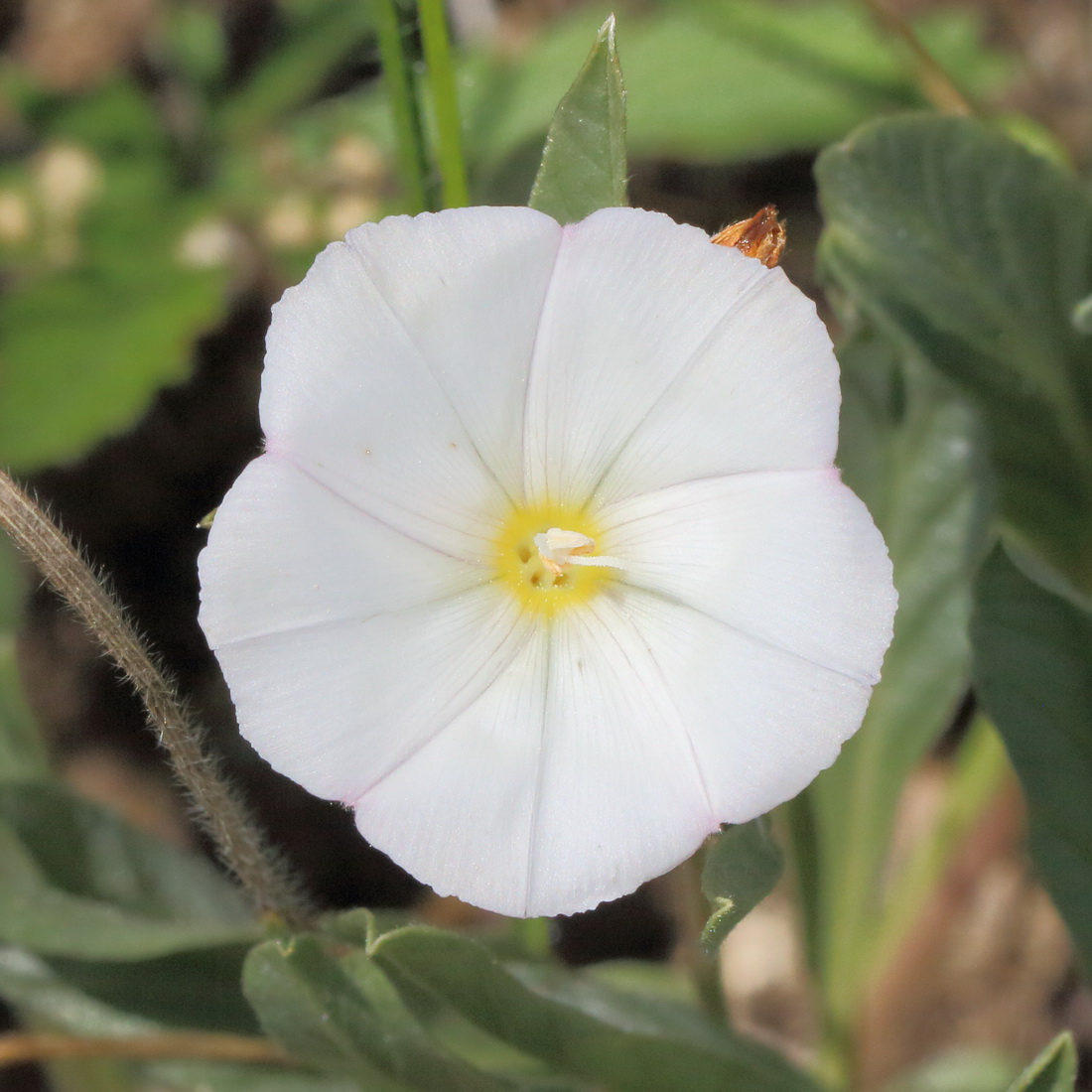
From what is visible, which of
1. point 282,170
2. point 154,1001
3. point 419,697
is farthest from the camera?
point 282,170

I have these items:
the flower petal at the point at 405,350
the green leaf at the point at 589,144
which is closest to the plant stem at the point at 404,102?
the green leaf at the point at 589,144

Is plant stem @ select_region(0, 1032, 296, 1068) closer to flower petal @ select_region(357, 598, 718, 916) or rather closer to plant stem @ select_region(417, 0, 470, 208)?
flower petal @ select_region(357, 598, 718, 916)

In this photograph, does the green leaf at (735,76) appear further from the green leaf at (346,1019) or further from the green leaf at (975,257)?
the green leaf at (346,1019)

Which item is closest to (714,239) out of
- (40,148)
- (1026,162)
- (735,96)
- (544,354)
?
(544,354)

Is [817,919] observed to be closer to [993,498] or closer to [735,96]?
[993,498]

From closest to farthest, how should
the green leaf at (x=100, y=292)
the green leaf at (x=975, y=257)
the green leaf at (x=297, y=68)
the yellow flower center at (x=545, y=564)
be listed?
the yellow flower center at (x=545, y=564) → the green leaf at (x=975, y=257) → the green leaf at (x=100, y=292) → the green leaf at (x=297, y=68)

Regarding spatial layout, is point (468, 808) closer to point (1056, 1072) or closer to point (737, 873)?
point (737, 873)

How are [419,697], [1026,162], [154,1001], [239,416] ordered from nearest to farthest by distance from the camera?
[419,697]
[1026,162]
[154,1001]
[239,416]
